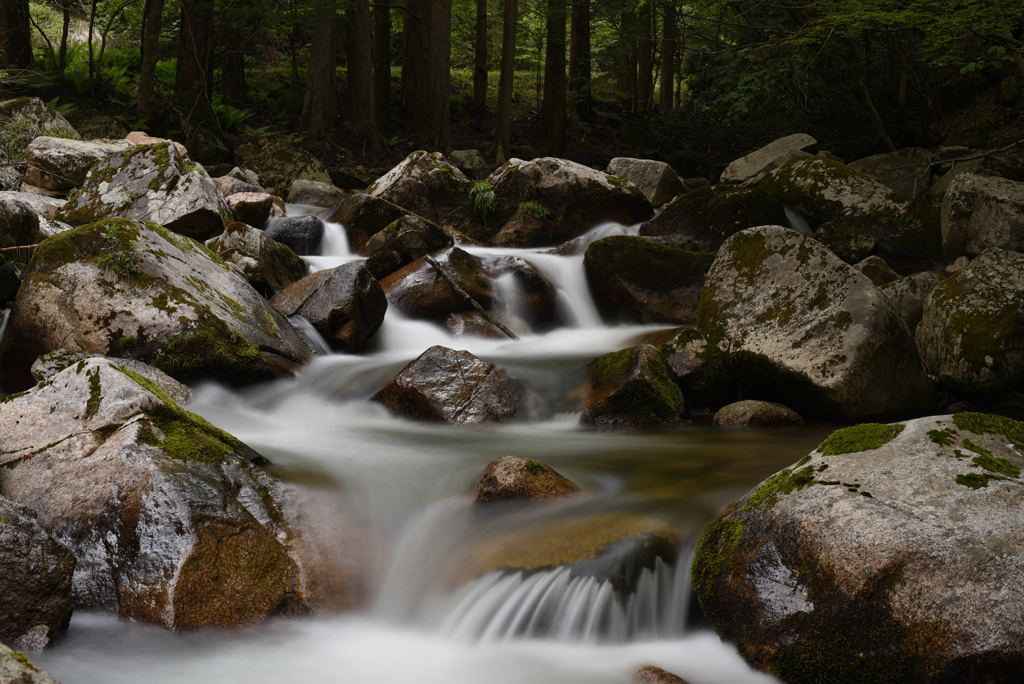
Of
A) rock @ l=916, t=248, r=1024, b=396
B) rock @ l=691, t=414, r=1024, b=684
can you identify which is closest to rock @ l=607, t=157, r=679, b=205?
rock @ l=916, t=248, r=1024, b=396

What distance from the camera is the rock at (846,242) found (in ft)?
35.5

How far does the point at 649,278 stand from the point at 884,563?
22.1ft

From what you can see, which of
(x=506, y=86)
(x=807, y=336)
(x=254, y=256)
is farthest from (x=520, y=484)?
(x=506, y=86)

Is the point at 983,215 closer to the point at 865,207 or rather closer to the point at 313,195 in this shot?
the point at 865,207

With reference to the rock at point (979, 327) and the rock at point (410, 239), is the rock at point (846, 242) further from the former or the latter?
the rock at point (410, 239)

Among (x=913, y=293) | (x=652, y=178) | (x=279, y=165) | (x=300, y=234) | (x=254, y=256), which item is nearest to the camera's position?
(x=913, y=293)

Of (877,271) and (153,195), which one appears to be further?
(153,195)

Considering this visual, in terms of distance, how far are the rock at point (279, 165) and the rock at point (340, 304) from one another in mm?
8188

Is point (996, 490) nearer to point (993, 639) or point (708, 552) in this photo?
point (993, 639)

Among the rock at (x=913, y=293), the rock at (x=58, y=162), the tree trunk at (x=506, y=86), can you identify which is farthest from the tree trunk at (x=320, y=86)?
the rock at (x=913, y=293)

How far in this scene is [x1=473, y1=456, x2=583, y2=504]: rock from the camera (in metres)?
4.44

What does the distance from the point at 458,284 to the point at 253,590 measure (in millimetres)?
6073

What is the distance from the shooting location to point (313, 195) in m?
14.5

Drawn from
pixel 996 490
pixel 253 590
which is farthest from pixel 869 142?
pixel 253 590
